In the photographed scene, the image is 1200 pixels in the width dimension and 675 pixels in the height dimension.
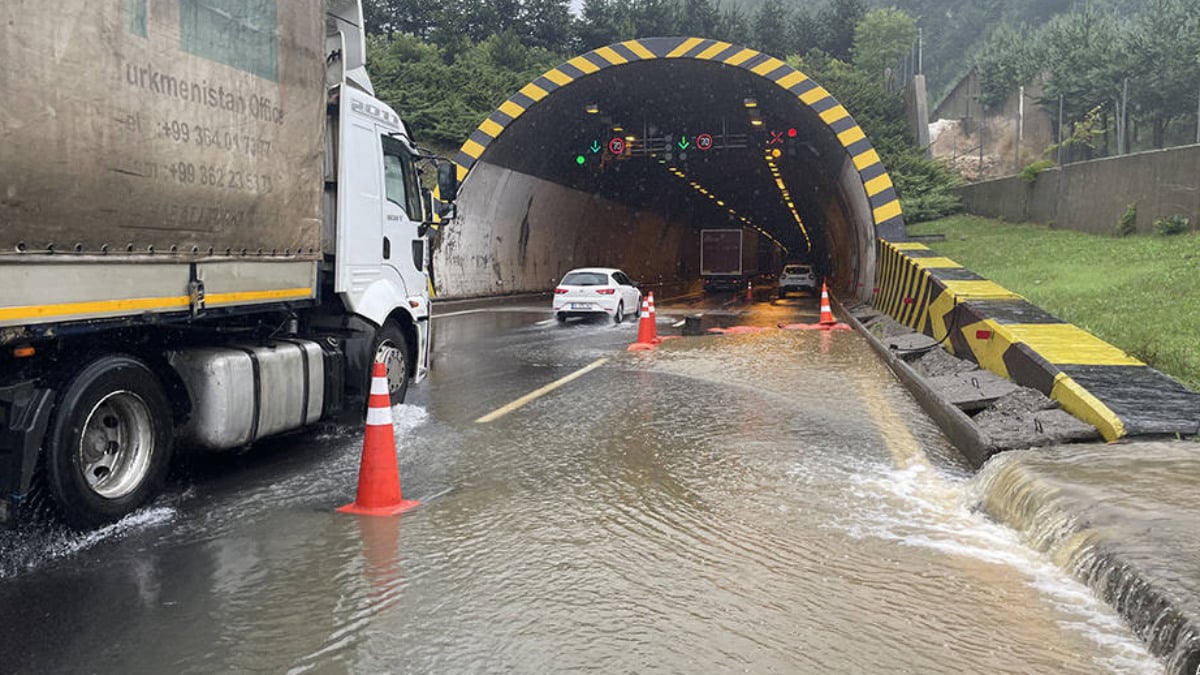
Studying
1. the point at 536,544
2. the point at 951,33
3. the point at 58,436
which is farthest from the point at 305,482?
the point at 951,33

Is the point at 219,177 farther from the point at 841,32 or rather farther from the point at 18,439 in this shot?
the point at 841,32

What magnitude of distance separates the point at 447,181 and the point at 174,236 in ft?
13.9

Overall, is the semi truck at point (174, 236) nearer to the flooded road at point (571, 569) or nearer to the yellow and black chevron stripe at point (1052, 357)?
the flooded road at point (571, 569)

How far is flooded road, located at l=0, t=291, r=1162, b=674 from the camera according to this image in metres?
3.72

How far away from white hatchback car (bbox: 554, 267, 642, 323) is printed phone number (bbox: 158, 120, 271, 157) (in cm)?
1532

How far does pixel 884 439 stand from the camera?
810cm

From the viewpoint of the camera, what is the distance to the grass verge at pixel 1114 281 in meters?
9.60

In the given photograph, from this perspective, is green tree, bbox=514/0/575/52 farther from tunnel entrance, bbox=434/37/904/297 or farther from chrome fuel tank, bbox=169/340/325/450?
chrome fuel tank, bbox=169/340/325/450

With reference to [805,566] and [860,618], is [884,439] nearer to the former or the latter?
[805,566]

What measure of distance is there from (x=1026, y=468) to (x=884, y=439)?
212 cm

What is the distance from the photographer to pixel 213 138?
6.11 metres

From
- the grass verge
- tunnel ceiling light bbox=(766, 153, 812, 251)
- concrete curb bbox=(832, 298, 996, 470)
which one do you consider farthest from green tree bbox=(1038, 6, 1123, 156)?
concrete curb bbox=(832, 298, 996, 470)

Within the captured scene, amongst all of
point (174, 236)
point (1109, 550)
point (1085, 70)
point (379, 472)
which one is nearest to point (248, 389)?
point (174, 236)

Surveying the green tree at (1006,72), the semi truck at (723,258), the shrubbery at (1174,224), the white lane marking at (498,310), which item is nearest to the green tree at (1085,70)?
the green tree at (1006,72)
